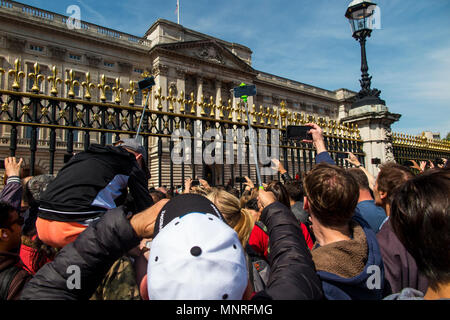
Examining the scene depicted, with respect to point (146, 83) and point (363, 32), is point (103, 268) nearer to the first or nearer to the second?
point (146, 83)

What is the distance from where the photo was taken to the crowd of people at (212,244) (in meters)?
1.01

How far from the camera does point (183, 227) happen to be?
3.46ft

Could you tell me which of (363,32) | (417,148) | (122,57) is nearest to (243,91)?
(363,32)

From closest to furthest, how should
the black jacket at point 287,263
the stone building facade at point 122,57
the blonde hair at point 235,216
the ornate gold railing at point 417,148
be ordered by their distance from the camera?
the black jacket at point 287,263 → the blonde hair at point 235,216 → the ornate gold railing at point 417,148 → the stone building facade at point 122,57

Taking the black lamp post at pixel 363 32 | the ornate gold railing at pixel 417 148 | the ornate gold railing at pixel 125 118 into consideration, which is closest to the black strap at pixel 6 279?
the ornate gold railing at pixel 125 118

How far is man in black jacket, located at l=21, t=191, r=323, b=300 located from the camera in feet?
3.67

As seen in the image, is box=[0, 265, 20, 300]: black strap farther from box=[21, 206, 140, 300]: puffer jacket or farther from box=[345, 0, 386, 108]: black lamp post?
box=[345, 0, 386, 108]: black lamp post

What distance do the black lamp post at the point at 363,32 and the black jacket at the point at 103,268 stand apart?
27.0ft

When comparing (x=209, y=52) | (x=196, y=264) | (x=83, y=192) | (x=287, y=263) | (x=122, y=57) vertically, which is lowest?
(x=287, y=263)

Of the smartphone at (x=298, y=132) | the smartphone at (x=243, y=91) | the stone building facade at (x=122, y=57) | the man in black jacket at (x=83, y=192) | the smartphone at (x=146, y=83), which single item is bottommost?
the man in black jacket at (x=83, y=192)

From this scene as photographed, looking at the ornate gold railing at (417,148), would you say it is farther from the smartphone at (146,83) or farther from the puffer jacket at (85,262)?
the puffer jacket at (85,262)

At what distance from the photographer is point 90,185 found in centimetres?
205

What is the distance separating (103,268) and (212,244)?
21.2 inches

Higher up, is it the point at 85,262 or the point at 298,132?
the point at 298,132
